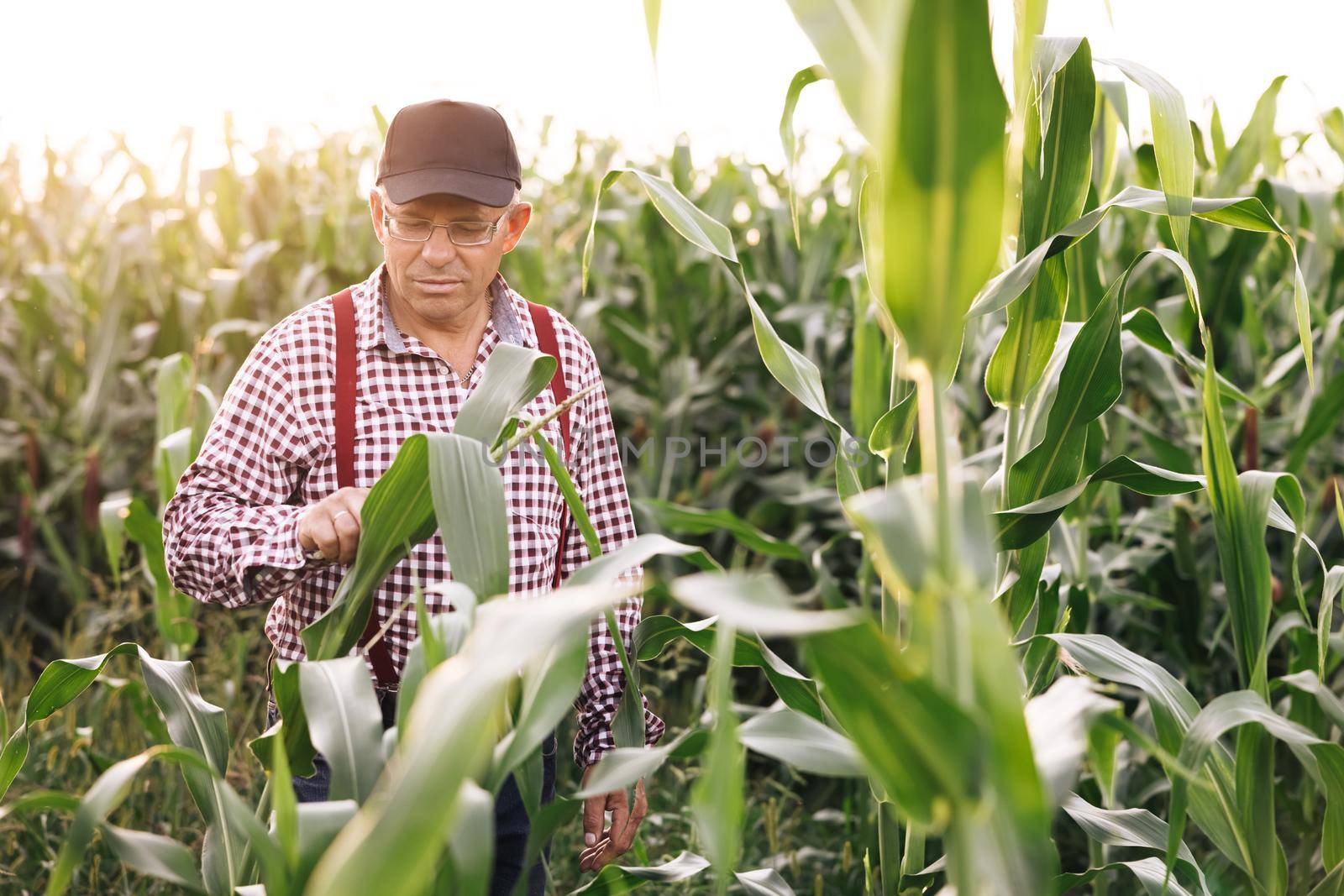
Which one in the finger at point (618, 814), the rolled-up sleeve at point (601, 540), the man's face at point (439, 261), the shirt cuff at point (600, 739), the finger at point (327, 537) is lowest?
the finger at point (618, 814)

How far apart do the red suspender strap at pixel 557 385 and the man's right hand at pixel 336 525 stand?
0.33m

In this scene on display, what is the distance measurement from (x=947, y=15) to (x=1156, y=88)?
0.58m

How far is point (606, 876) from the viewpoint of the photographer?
1.06 metres

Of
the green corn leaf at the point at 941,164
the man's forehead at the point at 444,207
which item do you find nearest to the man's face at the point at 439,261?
the man's forehead at the point at 444,207

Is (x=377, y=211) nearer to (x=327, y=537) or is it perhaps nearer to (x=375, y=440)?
(x=375, y=440)

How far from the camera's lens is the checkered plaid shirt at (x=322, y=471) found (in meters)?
1.27

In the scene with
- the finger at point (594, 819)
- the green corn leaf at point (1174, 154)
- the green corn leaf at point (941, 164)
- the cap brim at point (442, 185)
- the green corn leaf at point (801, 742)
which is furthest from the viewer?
the finger at point (594, 819)

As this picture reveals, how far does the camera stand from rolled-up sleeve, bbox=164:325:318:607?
4.04 feet

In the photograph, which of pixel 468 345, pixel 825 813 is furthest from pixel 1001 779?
pixel 825 813

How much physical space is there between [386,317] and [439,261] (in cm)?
11

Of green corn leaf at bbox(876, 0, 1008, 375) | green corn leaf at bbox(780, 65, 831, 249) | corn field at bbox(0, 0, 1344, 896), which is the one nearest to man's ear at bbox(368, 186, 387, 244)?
corn field at bbox(0, 0, 1344, 896)

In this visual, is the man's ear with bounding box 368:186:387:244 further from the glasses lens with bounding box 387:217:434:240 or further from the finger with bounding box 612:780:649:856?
the finger with bounding box 612:780:649:856

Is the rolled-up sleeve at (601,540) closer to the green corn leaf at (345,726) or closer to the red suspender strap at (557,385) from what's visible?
the red suspender strap at (557,385)

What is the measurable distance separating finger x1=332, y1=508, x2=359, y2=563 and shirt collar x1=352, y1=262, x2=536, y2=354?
0.30 meters
